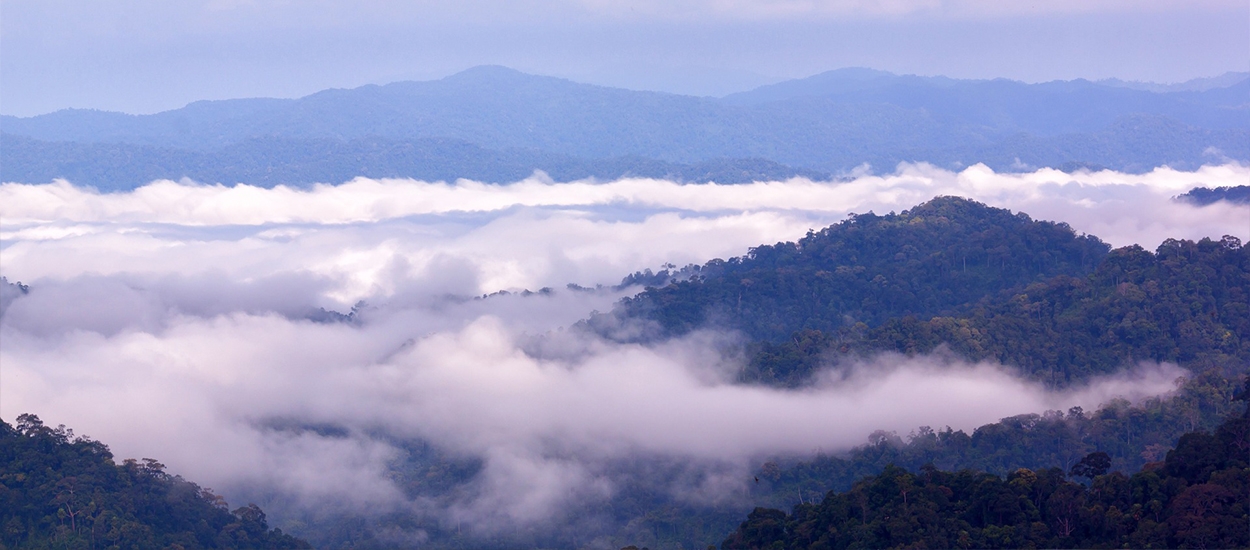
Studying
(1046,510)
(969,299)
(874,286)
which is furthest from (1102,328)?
(1046,510)

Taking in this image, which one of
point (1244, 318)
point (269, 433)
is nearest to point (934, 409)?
point (1244, 318)

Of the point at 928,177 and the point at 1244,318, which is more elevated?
the point at 928,177

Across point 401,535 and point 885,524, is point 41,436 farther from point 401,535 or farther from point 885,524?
point 885,524

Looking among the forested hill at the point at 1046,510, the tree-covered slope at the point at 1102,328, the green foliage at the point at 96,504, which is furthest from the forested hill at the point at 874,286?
the forested hill at the point at 1046,510

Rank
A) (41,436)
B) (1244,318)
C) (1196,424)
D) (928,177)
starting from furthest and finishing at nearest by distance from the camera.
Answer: (928,177)
(1244,318)
(1196,424)
(41,436)

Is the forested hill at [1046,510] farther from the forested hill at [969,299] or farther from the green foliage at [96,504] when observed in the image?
the forested hill at [969,299]

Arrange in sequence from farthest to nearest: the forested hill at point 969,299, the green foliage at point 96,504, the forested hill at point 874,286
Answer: the forested hill at point 874,286 < the forested hill at point 969,299 < the green foliage at point 96,504
